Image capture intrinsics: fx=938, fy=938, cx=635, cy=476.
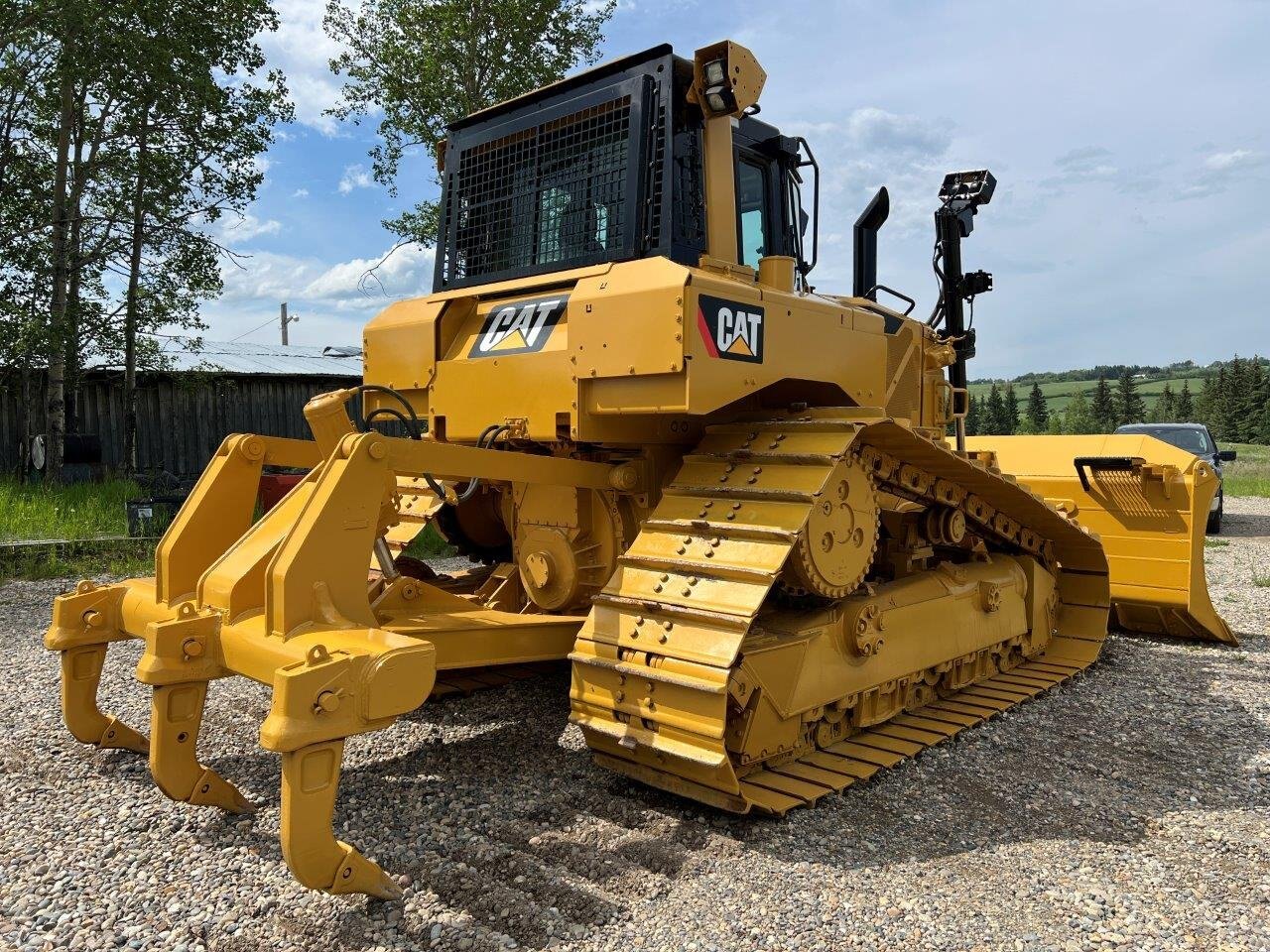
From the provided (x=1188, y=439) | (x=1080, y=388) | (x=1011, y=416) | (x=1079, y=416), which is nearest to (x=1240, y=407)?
(x=1079, y=416)

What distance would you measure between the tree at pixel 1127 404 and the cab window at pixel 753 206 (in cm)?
6479

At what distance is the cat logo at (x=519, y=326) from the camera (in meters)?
4.63

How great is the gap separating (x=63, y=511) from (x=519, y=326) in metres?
9.18

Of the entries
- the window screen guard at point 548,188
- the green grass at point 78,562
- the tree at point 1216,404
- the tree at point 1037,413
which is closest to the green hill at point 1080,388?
the tree at point 1037,413

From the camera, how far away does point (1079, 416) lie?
210 ft

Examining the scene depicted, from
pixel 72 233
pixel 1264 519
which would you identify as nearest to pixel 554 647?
pixel 72 233

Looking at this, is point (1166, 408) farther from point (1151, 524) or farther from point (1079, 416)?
point (1151, 524)

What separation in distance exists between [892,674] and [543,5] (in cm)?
1370

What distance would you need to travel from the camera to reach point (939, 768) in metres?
4.52

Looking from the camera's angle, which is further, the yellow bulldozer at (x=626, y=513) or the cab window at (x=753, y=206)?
the cab window at (x=753, y=206)

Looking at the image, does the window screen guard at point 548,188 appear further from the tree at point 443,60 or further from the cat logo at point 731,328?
the tree at point 443,60

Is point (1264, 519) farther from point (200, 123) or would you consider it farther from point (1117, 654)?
point (200, 123)

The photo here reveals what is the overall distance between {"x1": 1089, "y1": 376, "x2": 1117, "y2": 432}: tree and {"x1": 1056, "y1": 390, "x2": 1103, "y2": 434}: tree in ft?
0.47

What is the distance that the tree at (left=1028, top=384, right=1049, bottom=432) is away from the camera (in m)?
66.1
